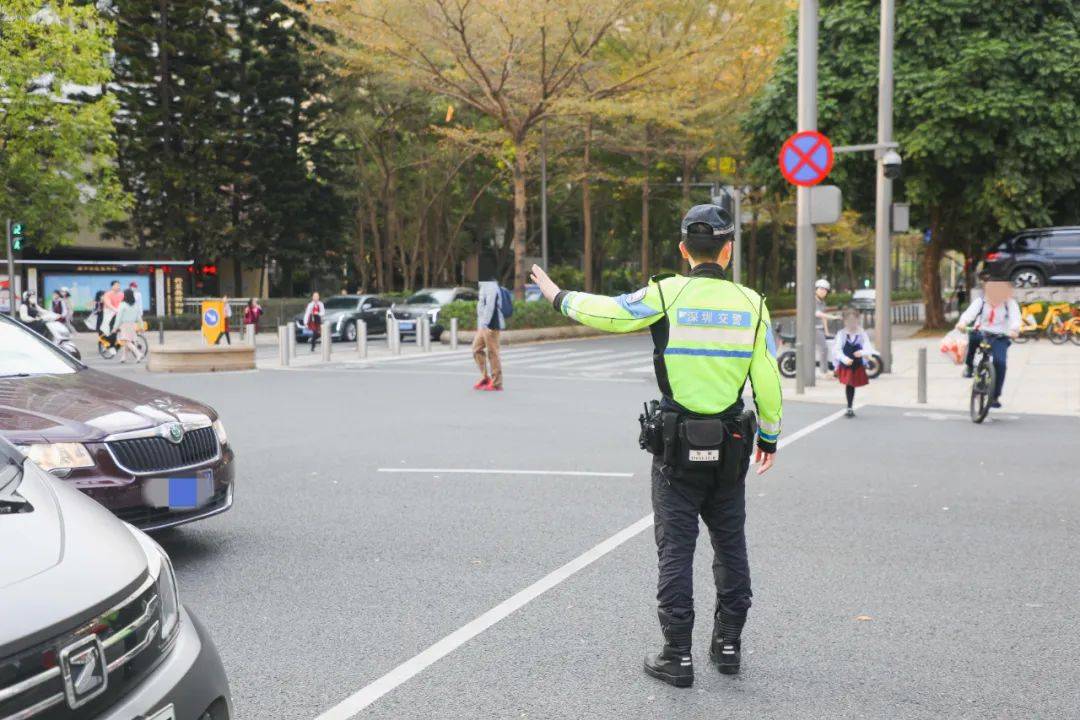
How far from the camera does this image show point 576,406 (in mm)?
14703

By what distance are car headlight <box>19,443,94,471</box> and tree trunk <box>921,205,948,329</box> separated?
31.8 metres

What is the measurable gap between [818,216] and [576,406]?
4817 mm

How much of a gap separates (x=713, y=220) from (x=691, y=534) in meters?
1.19

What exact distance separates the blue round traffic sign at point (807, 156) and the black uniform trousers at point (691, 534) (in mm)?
11880

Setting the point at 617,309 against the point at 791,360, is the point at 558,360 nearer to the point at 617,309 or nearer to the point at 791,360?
the point at 791,360

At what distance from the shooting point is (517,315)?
33.7 m

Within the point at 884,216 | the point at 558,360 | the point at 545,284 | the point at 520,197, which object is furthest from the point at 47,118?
the point at 545,284

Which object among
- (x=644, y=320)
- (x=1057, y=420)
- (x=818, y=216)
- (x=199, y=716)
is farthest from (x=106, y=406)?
(x=818, y=216)

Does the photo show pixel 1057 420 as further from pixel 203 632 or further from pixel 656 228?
pixel 656 228

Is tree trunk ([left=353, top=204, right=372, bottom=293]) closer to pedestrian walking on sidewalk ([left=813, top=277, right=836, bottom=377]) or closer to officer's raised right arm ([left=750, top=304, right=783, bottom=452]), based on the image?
pedestrian walking on sidewalk ([left=813, top=277, right=836, bottom=377])

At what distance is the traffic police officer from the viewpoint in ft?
14.0

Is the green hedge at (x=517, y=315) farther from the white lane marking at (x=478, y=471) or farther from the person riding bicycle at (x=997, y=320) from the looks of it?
the white lane marking at (x=478, y=471)

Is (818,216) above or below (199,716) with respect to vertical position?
above

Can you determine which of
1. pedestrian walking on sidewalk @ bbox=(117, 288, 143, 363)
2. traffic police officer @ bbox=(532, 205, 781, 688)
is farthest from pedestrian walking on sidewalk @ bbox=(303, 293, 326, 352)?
traffic police officer @ bbox=(532, 205, 781, 688)
